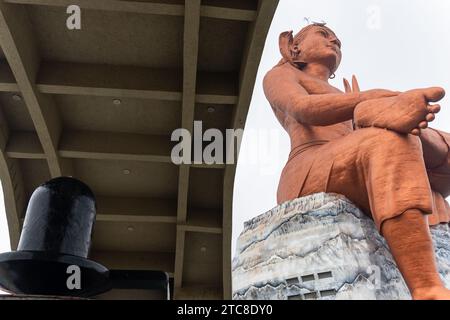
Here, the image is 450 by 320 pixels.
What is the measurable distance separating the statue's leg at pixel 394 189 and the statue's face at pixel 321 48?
11.2ft

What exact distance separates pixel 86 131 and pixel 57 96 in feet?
A: 3.63

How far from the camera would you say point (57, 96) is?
10.3 m

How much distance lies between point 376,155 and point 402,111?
81 centimetres

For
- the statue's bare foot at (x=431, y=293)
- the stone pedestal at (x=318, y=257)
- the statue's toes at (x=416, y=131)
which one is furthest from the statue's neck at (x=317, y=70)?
the statue's bare foot at (x=431, y=293)

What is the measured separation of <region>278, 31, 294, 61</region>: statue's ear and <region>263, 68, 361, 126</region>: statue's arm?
1000 millimetres

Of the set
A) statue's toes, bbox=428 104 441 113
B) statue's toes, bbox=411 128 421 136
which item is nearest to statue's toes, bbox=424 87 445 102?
statue's toes, bbox=428 104 441 113

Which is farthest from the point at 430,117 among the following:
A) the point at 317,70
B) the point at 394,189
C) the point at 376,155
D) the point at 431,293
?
the point at 317,70

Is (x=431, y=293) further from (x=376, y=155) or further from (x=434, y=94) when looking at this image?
(x=434, y=94)

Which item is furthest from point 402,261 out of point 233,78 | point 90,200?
point 90,200

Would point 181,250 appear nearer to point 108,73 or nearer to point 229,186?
point 229,186

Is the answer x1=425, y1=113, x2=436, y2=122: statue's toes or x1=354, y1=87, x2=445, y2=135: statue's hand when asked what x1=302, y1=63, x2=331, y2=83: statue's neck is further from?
x1=425, y1=113, x2=436, y2=122: statue's toes

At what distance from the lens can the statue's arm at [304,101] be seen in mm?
9320
